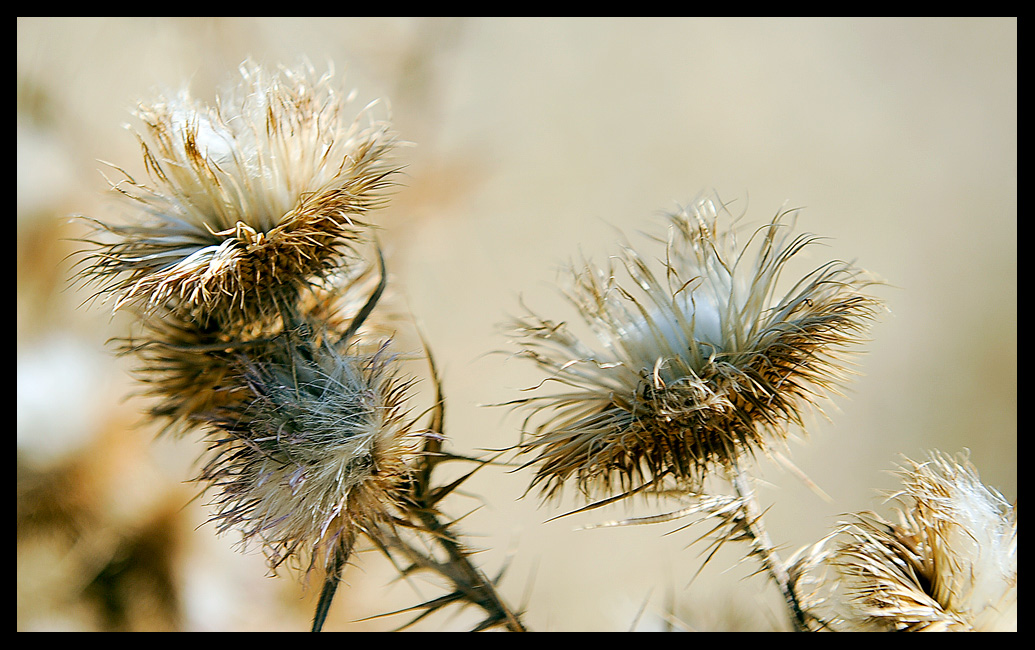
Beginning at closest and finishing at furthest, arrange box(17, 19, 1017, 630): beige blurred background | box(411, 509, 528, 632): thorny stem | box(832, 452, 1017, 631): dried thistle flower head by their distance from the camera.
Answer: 1. box(832, 452, 1017, 631): dried thistle flower head
2. box(411, 509, 528, 632): thorny stem
3. box(17, 19, 1017, 630): beige blurred background

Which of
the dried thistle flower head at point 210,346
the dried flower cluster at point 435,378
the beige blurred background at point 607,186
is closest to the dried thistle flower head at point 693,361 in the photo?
the dried flower cluster at point 435,378

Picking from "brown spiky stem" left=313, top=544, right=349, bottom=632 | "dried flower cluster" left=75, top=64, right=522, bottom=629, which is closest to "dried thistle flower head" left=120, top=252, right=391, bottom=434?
"dried flower cluster" left=75, top=64, right=522, bottom=629

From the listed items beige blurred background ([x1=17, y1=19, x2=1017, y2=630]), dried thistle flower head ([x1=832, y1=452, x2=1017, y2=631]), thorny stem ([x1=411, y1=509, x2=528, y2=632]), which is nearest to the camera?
dried thistle flower head ([x1=832, y1=452, x2=1017, y2=631])

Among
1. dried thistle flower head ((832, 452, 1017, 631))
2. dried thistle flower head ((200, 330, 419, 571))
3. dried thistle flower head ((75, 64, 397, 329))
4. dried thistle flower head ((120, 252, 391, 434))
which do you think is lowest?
dried thistle flower head ((832, 452, 1017, 631))

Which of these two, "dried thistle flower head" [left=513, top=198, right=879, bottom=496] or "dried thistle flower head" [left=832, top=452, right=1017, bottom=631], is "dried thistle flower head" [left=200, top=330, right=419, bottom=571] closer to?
"dried thistle flower head" [left=513, top=198, right=879, bottom=496]

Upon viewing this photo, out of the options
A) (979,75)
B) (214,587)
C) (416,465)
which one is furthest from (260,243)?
(979,75)
